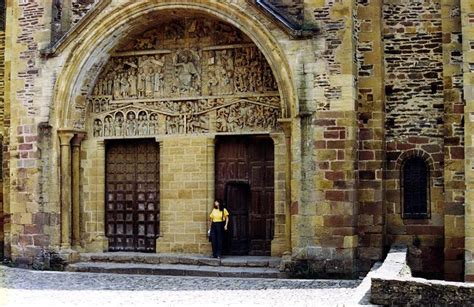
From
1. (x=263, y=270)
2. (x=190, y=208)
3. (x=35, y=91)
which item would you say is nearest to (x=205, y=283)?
(x=263, y=270)

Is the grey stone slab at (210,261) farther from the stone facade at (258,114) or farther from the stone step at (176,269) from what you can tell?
the stone facade at (258,114)

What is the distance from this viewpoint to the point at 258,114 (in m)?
17.3

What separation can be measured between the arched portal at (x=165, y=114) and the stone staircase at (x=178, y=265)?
45cm

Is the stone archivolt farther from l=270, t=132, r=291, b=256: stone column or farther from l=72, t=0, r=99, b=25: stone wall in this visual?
l=72, t=0, r=99, b=25: stone wall

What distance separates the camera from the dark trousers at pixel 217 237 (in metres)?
17.1

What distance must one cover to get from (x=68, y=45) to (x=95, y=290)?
19.1 feet

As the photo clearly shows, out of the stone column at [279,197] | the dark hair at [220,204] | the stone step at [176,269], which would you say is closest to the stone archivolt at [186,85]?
the stone column at [279,197]

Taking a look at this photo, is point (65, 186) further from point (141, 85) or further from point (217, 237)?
point (217, 237)

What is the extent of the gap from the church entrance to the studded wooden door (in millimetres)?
1457

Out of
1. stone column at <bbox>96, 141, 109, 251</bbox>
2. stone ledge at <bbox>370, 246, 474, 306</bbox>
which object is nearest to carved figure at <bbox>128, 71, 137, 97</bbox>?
stone column at <bbox>96, 141, 109, 251</bbox>

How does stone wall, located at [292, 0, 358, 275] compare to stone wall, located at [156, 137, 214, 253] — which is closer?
stone wall, located at [292, 0, 358, 275]

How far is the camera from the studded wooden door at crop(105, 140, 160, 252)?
18234 mm

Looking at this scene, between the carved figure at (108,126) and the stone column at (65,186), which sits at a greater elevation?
the carved figure at (108,126)

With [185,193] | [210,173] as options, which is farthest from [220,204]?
[185,193]
